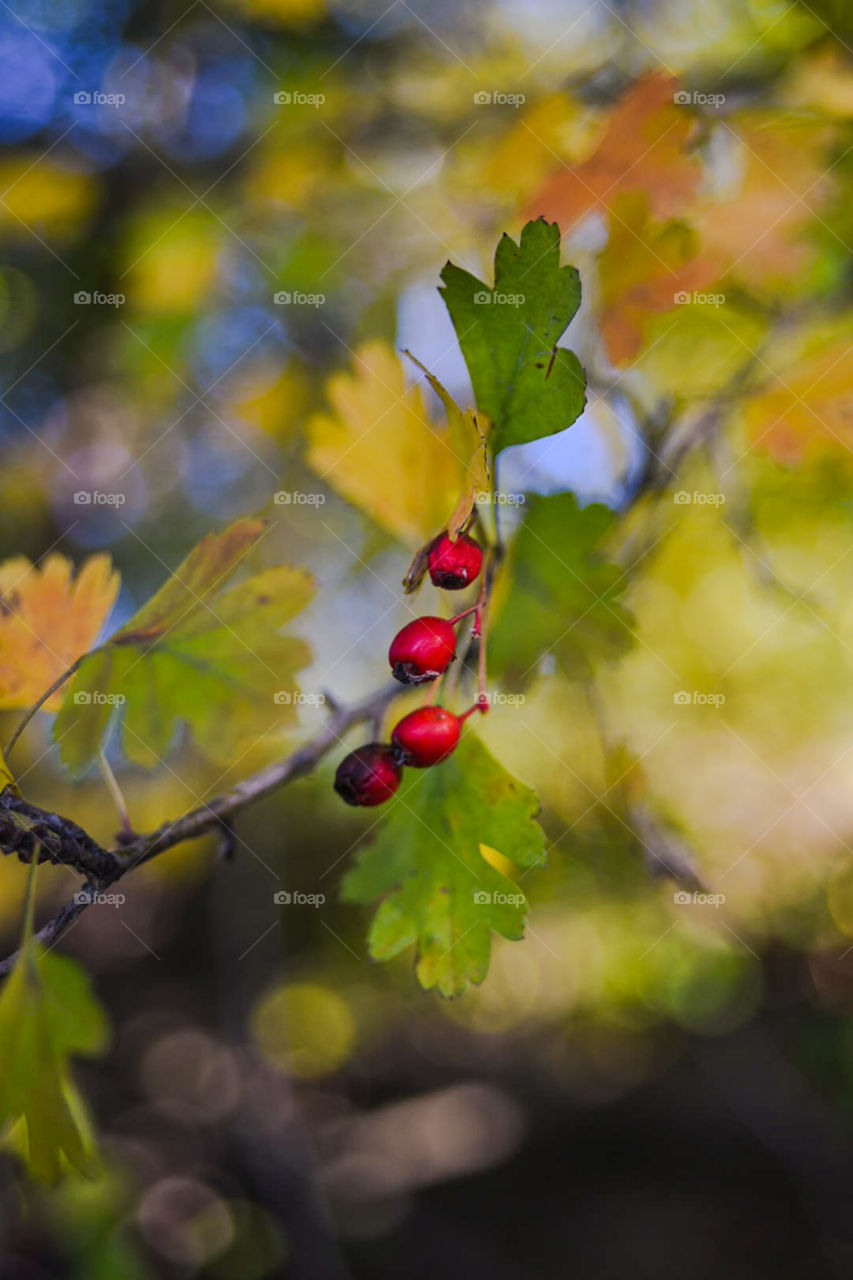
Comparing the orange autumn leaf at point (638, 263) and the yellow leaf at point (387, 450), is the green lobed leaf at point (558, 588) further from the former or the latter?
the orange autumn leaf at point (638, 263)

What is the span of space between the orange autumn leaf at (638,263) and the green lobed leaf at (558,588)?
28 centimetres

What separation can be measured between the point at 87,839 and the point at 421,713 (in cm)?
20

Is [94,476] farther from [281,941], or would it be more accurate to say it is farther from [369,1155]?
[369,1155]

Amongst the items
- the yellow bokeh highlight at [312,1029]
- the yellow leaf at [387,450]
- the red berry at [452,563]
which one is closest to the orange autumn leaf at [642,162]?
the yellow leaf at [387,450]

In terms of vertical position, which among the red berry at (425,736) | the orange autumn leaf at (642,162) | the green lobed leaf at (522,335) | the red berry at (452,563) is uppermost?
the orange autumn leaf at (642,162)

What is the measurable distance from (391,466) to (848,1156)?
7.74 ft

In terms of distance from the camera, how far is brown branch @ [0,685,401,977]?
46 centimetres

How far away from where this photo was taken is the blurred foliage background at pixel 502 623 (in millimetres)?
922

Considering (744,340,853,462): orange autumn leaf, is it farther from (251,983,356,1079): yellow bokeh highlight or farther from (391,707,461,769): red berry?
(251,983,356,1079): yellow bokeh highlight

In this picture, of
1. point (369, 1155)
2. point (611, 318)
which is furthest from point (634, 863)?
point (369, 1155)

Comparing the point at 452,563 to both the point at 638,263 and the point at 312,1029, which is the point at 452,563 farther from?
the point at 312,1029

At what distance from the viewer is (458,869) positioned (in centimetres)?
57

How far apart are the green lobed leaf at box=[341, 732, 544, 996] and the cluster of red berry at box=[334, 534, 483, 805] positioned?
6cm

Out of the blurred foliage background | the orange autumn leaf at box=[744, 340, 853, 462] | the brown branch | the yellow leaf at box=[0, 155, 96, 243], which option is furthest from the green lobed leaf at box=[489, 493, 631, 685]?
the yellow leaf at box=[0, 155, 96, 243]
